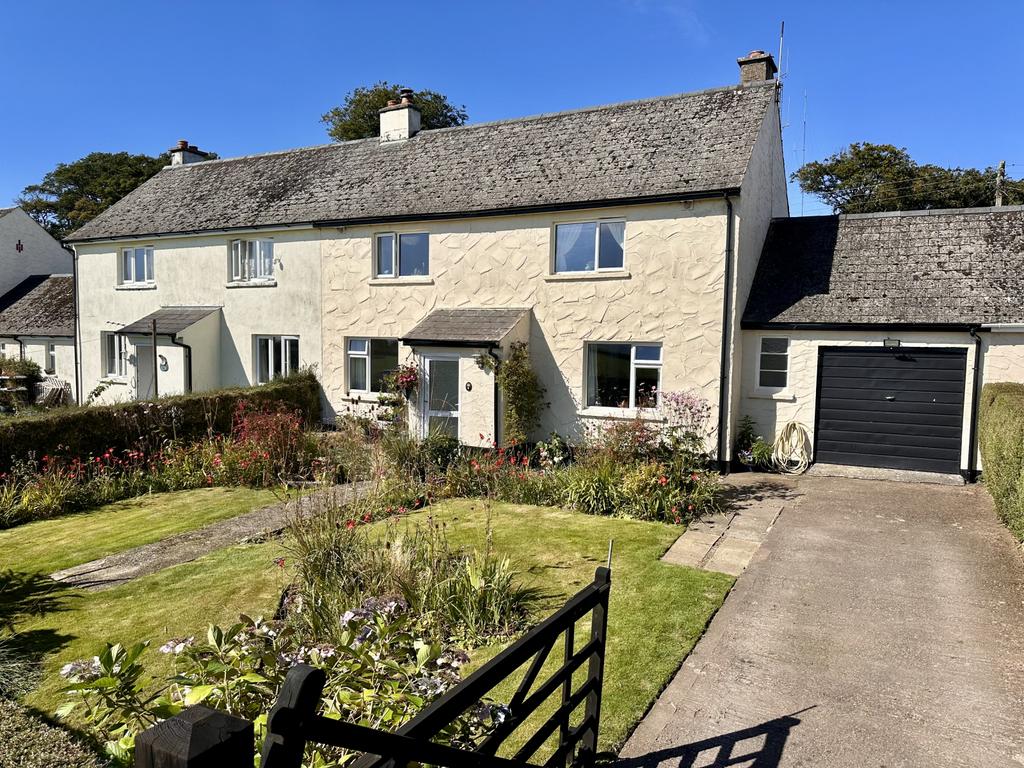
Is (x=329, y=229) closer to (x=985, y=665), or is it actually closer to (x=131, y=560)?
(x=131, y=560)

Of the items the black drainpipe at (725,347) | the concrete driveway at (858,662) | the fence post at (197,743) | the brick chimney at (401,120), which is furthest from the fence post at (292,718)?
the brick chimney at (401,120)

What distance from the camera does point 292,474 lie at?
1302 centimetres

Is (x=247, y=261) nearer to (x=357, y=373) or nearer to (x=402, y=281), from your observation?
(x=357, y=373)

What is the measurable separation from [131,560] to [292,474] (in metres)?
4.44

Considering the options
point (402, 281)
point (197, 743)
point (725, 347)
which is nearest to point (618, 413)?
point (725, 347)

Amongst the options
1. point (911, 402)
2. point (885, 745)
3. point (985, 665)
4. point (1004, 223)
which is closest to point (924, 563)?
point (985, 665)

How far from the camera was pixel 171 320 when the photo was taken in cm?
2027

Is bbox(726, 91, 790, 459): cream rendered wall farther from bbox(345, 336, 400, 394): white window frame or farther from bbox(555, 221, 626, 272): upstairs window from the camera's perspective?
bbox(345, 336, 400, 394): white window frame

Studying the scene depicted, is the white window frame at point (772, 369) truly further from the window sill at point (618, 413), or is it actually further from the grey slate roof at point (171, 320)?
the grey slate roof at point (171, 320)

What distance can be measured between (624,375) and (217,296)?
13.4 m

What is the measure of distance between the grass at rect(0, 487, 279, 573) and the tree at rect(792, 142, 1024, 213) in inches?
1416

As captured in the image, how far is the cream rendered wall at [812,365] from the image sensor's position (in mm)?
12586

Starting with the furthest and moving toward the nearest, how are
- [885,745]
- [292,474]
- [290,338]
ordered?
[290,338], [292,474], [885,745]

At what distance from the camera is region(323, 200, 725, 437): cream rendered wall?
13711 millimetres
